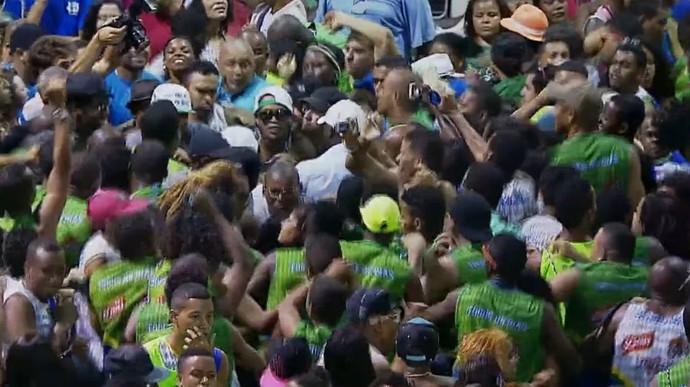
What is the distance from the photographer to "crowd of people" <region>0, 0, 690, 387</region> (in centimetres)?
959

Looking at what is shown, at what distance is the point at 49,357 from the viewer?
9008 mm

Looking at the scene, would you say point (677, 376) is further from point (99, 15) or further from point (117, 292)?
point (99, 15)

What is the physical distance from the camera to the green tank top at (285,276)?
1050cm

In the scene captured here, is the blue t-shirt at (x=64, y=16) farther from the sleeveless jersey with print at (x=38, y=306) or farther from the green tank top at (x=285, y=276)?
the sleeveless jersey with print at (x=38, y=306)

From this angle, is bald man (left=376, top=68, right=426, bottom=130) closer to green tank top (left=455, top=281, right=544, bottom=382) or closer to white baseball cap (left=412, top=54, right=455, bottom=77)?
white baseball cap (left=412, top=54, right=455, bottom=77)

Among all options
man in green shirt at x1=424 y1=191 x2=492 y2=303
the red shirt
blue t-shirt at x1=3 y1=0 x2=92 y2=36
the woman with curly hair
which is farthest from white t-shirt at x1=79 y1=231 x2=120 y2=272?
blue t-shirt at x1=3 y1=0 x2=92 y2=36

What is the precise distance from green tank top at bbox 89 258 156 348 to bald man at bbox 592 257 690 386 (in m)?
2.26

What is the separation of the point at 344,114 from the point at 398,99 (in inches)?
28.1

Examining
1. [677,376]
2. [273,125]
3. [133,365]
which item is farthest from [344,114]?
[133,365]

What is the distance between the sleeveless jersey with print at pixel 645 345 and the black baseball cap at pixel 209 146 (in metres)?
2.54

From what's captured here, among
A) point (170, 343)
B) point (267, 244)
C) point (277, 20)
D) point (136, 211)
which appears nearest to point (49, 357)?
point (170, 343)

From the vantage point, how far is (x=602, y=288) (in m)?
10.5

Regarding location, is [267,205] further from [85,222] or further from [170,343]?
[170,343]

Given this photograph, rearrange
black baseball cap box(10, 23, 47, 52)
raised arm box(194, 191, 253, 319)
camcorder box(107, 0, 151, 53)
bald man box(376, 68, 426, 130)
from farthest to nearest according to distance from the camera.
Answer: black baseball cap box(10, 23, 47, 52), camcorder box(107, 0, 151, 53), bald man box(376, 68, 426, 130), raised arm box(194, 191, 253, 319)
